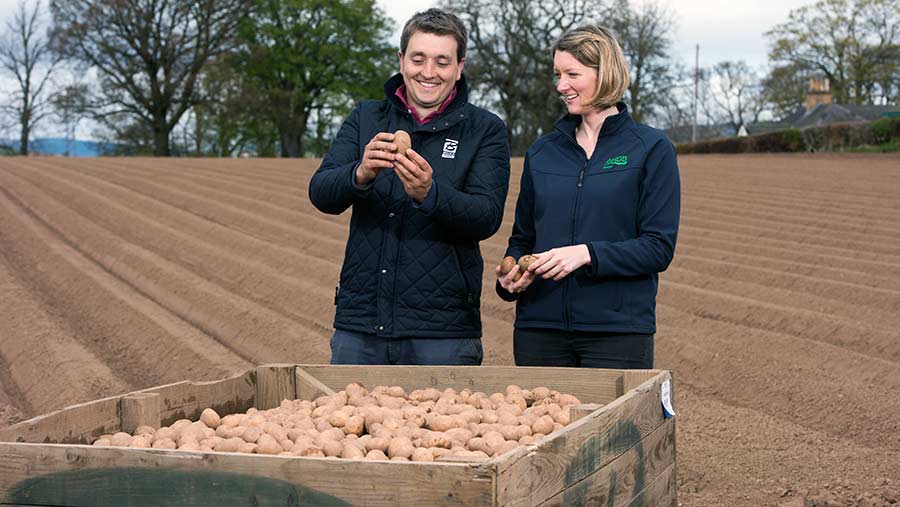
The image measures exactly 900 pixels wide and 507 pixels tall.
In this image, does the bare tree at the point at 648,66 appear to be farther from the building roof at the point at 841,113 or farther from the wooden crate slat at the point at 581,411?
the wooden crate slat at the point at 581,411

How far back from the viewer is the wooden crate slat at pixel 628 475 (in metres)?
2.75

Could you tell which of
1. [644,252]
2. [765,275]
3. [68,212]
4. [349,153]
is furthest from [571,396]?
[68,212]

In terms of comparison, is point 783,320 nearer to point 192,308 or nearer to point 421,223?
point 192,308

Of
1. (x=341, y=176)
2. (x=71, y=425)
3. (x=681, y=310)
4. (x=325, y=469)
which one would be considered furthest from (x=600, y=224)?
(x=681, y=310)

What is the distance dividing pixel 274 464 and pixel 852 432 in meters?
4.89

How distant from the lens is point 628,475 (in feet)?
10.1

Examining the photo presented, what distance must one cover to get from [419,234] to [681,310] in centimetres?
630

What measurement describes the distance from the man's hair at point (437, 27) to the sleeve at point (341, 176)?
0.38 metres

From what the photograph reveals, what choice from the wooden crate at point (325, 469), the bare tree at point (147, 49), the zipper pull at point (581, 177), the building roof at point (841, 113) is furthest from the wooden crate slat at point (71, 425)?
the building roof at point (841, 113)

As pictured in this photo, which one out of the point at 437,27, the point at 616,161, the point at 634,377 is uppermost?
the point at 437,27

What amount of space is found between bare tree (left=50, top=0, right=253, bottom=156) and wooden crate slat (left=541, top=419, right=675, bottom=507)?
39174 millimetres

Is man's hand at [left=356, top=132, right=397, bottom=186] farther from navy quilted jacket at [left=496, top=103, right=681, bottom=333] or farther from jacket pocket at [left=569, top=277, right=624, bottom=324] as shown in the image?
jacket pocket at [left=569, top=277, right=624, bottom=324]

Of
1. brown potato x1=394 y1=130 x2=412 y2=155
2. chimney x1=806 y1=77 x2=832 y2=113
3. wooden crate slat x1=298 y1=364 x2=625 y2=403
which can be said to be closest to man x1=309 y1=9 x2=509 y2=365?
wooden crate slat x1=298 y1=364 x2=625 y2=403

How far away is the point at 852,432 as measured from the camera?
6.43 metres
